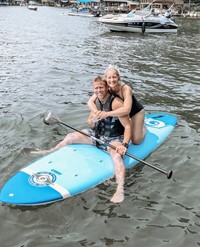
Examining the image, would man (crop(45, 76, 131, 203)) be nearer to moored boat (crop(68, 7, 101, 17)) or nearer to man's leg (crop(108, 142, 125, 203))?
man's leg (crop(108, 142, 125, 203))

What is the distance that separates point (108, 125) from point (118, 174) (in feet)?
3.20

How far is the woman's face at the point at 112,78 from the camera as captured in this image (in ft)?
19.4

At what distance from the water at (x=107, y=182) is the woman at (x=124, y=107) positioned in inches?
28.6

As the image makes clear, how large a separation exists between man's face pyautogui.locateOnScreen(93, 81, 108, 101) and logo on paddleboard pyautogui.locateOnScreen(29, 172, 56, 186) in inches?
63.0

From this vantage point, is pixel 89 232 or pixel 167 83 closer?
pixel 89 232

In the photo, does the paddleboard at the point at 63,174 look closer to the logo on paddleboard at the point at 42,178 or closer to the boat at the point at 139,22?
the logo on paddleboard at the point at 42,178

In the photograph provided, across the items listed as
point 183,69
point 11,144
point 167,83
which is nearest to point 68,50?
point 183,69

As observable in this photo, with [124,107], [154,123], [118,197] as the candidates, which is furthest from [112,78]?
[154,123]

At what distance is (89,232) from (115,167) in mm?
1398

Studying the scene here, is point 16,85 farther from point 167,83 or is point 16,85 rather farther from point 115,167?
point 115,167

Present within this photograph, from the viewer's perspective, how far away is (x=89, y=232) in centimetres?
493

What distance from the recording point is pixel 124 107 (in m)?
6.14

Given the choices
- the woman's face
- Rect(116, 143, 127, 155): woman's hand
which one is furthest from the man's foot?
the woman's face

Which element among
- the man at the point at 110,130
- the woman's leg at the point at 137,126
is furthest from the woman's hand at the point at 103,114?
the woman's leg at the point at 137,126
